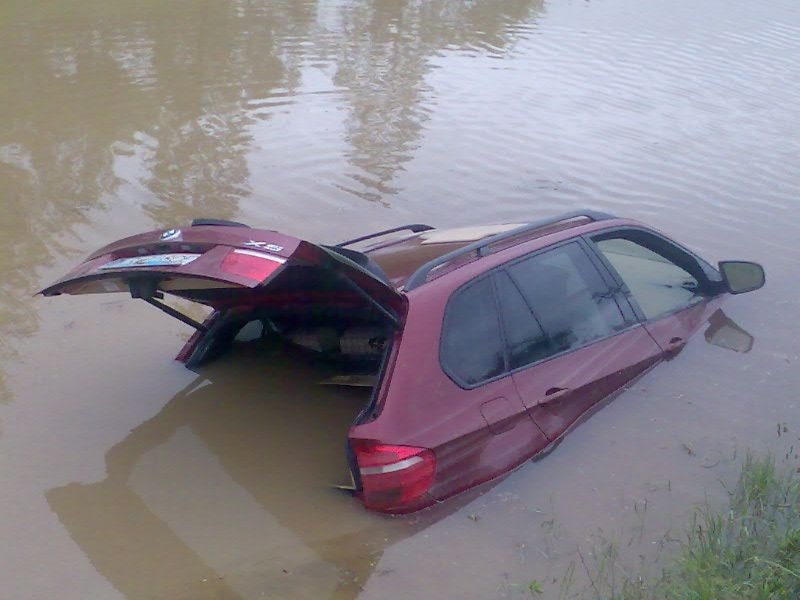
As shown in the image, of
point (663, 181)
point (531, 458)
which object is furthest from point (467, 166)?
point (531, 458)

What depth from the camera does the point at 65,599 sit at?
13.6 ft

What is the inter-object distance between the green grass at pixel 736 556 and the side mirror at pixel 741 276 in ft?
6.08

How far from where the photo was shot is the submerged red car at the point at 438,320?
429cm

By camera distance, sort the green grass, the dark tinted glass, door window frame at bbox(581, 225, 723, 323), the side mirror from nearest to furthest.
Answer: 1. the green grass
2. the dark tinted glass
3. door window frame at bbox(581, 225, 723, 323)
4. the side mirror

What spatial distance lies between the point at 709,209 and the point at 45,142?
7705 millimetres

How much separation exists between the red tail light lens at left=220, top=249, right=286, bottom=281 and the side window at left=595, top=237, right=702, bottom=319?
2.63 meters

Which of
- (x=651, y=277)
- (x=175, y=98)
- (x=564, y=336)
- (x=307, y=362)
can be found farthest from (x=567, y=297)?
(x=175, y=98)

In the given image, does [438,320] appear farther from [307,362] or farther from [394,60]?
[394,60]

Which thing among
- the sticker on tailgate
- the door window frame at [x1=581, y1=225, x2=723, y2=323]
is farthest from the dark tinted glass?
the sticker on tailgate

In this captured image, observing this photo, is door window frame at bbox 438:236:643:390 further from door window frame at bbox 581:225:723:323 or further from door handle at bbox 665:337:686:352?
door handle at bbox 665:337:686:352

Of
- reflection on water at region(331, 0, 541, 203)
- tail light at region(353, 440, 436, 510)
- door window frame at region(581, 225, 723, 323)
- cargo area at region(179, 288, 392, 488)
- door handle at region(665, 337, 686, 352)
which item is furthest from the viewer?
reflection on water at region(331, 0, 541, 203)

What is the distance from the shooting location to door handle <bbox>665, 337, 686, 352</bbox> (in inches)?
236

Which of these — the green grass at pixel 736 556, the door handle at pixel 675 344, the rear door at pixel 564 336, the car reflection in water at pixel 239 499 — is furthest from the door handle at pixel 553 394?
the door handle at pixel 675 344

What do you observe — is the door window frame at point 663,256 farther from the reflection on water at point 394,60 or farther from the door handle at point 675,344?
the reflection on water at point 394,60
